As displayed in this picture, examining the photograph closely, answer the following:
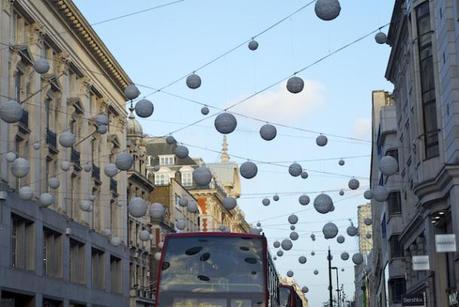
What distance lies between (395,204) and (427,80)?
24.3 metres

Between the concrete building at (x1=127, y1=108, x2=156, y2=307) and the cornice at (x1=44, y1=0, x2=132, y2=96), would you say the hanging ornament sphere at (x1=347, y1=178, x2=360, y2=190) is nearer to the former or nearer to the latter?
the cornice at (x1=44, y1=0, x2=132, y2=96)

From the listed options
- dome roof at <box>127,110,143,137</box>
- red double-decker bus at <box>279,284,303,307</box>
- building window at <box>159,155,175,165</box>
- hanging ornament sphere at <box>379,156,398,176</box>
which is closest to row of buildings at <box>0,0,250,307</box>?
dome roof at <box>127,110,143,137</box>

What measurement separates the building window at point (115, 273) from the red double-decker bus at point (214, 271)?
40.3 m

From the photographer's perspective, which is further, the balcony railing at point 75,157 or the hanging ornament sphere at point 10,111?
the balcony railing at point 75,157

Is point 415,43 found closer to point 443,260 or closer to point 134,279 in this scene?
point 443,260

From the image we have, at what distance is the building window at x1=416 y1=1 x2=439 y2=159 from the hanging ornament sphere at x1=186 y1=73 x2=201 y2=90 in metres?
14.8

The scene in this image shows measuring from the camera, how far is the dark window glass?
2444cm

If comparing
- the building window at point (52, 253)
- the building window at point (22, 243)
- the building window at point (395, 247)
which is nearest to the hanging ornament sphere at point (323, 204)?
the building window at point (22, 243)

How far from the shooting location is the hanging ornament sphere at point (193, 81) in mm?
24297

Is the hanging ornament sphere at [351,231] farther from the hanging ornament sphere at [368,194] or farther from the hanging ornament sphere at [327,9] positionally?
the hanging ornament sphere at [327,9]

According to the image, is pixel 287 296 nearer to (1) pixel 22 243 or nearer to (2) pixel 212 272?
(2) pixel 212 272

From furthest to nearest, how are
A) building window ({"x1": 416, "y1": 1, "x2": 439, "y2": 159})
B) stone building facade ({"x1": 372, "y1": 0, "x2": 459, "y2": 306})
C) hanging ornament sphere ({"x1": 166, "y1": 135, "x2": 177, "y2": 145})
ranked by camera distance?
building window ({"x1": 416, "y1": 1, "x2": 439, "y2": 159}), stone building facade ({"x1": 372, "y1": 0, "x2": 459, "y2": 306}), hanging ornament sphere ({"x1": 166, "y1": 135, "x2": 177, "y2": 145})

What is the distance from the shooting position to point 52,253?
5081 cm

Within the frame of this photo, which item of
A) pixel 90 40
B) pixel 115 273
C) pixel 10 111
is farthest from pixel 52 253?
pixel 10 111
